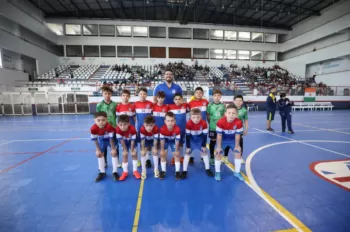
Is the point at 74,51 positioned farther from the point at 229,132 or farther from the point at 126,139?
the point at 229,132

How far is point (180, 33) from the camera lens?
2981cm

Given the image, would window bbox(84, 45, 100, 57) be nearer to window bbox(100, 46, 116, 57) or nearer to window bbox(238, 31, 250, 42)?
window bbox(100, 46, 116, 57)

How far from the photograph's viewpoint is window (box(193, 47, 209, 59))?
29766 millimetres

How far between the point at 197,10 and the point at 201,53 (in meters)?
6.39

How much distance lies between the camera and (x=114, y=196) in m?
3.29

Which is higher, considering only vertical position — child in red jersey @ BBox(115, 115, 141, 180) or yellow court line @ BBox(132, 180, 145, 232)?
child in red jersey @ BBox(115, 115, 141, 180)

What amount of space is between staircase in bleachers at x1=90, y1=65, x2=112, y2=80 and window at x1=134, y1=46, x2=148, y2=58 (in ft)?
15.4

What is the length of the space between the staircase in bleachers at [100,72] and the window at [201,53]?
45.8 feet

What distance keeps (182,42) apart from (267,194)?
28879 millimetres

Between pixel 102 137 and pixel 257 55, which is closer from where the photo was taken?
pixel 102 137

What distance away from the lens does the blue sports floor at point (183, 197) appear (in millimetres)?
2570

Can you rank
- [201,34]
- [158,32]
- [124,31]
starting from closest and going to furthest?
[124,31], [158,32], [201,34]

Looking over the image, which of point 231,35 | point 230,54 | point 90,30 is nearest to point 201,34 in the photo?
point 231,35

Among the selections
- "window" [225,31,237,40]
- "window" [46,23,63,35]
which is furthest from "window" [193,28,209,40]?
"window" [46,23,63,35]
